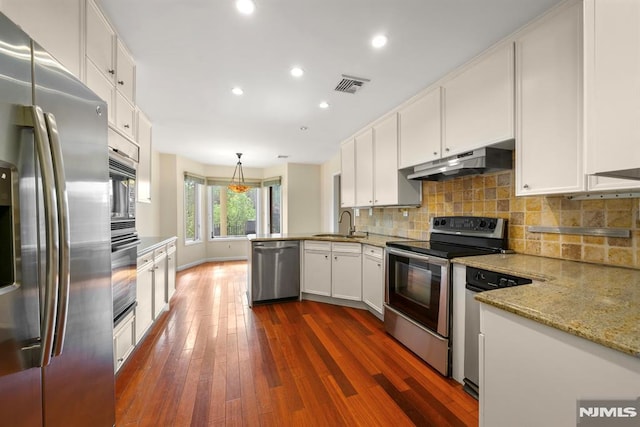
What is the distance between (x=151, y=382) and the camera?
183cm

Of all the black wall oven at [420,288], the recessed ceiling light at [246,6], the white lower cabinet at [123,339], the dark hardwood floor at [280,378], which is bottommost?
the dark hardwood floor at [280,378]

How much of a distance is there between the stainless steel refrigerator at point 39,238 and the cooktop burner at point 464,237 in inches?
80.5

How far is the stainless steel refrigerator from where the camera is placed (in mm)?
651

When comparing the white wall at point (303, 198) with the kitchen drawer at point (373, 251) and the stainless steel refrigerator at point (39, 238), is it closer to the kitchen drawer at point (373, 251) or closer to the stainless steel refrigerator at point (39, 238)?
the kitchen drawer at point (373, 251)

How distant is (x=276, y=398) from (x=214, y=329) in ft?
4.30

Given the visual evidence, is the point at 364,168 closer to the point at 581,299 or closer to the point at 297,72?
the point at 297,72

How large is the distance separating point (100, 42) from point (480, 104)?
2671mm

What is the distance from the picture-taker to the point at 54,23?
119cm

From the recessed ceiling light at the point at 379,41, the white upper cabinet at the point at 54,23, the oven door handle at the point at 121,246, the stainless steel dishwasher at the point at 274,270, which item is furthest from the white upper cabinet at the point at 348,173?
the white upper cabinet at the point at 54,23

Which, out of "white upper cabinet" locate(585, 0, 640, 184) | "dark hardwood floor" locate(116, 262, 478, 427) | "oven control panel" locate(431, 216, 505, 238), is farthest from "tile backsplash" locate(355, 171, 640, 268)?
"dark hardwood floor" locate(116, 262, 478, 427)

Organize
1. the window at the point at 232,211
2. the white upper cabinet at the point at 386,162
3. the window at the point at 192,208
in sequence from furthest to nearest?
1. the window at the point at 232,211
2. the window at the point at 192,208
3. the white upper cabinet at the point at 386,162

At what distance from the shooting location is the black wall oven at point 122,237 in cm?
170

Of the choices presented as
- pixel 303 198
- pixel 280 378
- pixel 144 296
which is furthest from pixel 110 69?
pixel 303 198

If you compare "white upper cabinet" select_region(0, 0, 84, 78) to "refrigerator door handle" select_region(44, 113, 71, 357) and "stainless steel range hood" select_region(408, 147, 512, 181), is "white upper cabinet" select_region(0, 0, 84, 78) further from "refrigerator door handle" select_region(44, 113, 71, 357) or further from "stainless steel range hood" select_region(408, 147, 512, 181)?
"stainless steel range hood" select_region(408, 147, 512, 181)
